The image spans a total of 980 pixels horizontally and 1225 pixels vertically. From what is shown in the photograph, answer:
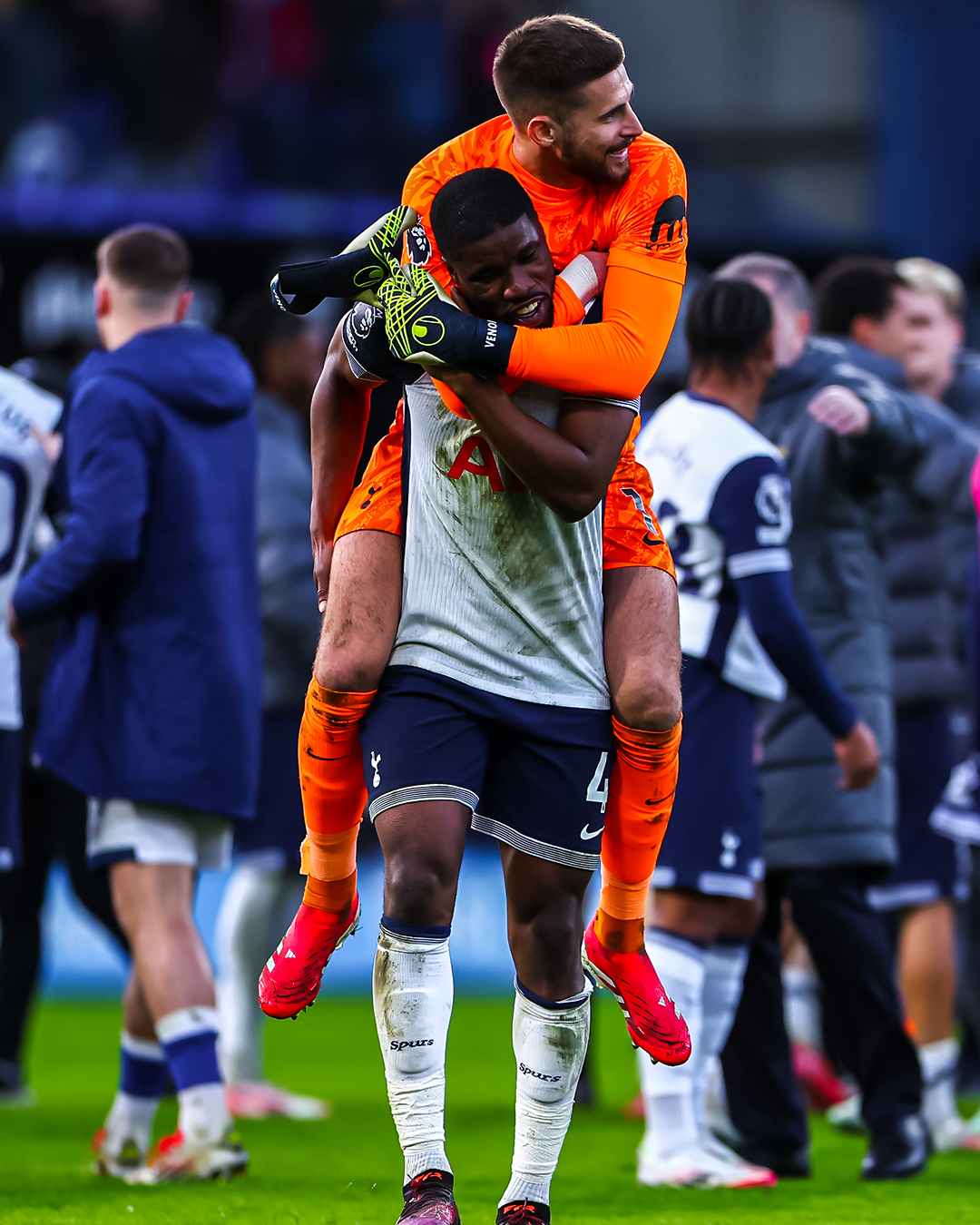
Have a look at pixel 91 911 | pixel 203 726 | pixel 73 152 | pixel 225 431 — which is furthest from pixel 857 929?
pixel 73 152

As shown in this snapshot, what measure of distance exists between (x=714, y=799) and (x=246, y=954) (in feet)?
7.62

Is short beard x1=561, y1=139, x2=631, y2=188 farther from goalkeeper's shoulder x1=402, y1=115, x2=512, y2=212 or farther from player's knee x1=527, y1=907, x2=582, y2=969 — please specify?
player's knee x1=527, y1=907, x2=582, y2=969

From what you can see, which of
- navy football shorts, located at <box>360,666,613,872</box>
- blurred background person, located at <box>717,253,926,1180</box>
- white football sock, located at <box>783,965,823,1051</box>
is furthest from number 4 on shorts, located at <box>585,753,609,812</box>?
white football sock, located at <box>783,965,823,1051</box>

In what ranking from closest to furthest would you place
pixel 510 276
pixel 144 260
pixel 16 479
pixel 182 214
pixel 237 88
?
pixel 510 276, pixel 144 260, pixel 16 479, pixel 182 214, pixel 237 88

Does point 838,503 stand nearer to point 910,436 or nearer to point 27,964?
point 910,436

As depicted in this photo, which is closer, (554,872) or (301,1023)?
(554,872)

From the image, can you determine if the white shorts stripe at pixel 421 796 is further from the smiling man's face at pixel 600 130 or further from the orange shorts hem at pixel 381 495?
the smiling man's face at pixel 600 130

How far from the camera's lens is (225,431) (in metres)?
5.02

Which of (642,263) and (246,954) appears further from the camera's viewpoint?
(246,954)

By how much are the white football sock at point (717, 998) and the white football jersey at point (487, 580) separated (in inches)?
65.0

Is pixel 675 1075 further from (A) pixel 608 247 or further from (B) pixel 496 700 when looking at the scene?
(A) pixel 608 247

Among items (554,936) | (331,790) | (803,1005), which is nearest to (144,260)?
(331,790)

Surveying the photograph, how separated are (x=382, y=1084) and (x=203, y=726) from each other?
278 cm

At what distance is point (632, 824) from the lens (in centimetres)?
347
